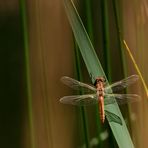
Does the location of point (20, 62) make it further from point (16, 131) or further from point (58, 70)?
point (16, 131)

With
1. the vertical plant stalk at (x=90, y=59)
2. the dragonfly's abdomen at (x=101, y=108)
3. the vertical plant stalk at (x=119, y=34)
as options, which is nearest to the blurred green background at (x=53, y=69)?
the vertical plant stalk at (x=119, y=34)

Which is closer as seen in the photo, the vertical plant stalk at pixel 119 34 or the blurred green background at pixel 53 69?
the vertical plant stalk at pixel 119 34

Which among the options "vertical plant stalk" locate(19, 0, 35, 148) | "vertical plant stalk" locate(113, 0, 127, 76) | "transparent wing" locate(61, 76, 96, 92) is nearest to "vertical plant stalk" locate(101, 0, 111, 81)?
"vertical plant stalk" locate(113, 0, 127, 76)

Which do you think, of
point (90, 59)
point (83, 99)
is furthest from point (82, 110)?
point (90, 59)

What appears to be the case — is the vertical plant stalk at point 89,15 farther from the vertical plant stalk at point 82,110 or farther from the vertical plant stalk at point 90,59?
the vertical plant stalk at point 90,59

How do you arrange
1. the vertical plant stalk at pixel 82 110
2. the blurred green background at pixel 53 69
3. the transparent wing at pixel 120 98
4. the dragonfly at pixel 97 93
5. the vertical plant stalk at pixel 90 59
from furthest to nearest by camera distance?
the blurred green background at pixel 53 69 → the vertical plant stalk at pixel 82 110 → the dragonfly at pixel 97 93 → the transparent wing at pixel 120 98 → the vertical plant stalk at pixel 90 59

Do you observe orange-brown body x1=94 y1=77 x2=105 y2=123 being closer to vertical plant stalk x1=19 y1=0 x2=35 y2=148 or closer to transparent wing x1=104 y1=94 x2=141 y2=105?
transparent wing x1=104 y1=94 x2=141 y2=105

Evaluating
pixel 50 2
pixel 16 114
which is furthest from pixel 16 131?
pixel 50 2

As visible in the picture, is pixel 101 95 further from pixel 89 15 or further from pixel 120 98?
pixel 89 15
